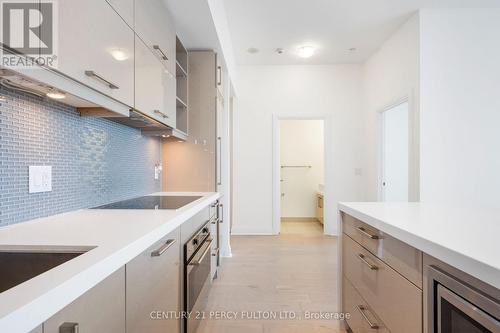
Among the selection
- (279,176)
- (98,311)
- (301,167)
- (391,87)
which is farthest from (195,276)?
(301,167)

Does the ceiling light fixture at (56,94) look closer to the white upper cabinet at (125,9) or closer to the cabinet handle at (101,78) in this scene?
the cabinet handle at (101,78)

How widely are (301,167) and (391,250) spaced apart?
197 inches

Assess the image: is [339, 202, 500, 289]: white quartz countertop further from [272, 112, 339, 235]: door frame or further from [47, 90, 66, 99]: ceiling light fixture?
[272, 112, 339, 235]: door frame

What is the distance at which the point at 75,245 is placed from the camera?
2.77 ft

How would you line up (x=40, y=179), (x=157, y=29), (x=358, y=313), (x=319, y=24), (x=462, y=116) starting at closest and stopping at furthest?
(x=40, y=179)
(x=358, y=313)
(x=157, y=29)
(x=462, y=116)
(x=319, y=24)

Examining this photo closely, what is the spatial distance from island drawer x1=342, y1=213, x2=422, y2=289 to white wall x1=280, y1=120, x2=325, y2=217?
448 cm

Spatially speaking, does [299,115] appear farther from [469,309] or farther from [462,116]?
[469,309]

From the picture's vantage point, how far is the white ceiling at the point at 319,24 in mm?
3172

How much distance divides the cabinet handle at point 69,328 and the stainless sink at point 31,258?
10.1 inches

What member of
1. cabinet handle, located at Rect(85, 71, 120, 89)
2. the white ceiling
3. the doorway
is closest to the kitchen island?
cabinet handle, located at Rect(85, 71, 120, 89)

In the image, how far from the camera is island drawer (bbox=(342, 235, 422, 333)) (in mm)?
1036

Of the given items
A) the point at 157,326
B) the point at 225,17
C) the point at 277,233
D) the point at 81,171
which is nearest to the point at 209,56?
the point at 225,17

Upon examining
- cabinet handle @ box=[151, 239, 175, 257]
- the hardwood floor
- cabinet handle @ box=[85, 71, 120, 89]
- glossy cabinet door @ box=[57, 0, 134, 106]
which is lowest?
the hardwood floor

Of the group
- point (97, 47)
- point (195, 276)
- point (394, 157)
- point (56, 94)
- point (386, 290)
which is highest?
point (97, 47)
